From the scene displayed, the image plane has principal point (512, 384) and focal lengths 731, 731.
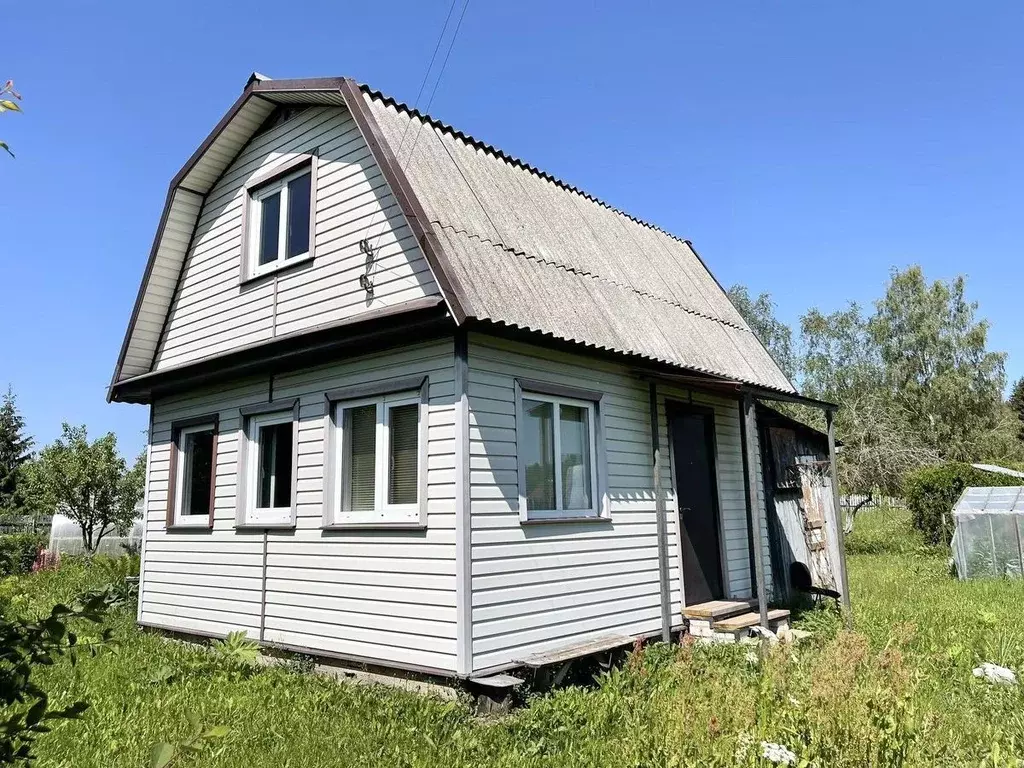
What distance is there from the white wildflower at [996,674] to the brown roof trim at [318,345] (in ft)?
20.3

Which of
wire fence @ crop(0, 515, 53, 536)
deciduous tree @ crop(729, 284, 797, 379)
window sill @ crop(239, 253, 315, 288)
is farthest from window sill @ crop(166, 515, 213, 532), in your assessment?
deciduous tree @ crop(729, 284, 797, 379)

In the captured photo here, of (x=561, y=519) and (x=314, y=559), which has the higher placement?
(x=561, y=519)

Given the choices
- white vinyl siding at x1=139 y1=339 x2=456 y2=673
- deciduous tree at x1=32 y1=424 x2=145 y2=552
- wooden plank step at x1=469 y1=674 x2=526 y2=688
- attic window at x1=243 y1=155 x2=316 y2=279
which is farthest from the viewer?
deciduous tree at x1=32 y1=424 x2=145 y2=552

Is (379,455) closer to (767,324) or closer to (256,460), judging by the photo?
(256,460)

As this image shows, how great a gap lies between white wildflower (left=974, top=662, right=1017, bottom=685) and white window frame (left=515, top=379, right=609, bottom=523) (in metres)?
3.94

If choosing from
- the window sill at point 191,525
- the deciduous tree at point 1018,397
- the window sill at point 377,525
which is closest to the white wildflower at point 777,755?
the window sill at point 377,525

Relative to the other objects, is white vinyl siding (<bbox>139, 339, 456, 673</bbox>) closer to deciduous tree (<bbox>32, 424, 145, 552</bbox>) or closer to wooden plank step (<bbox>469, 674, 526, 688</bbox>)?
wooden plank step (<bbox>469, 674, 526, 688</bbox>)

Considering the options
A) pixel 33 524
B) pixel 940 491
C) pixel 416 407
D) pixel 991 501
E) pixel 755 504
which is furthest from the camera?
pixel 33 524

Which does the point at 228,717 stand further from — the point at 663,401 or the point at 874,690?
the point at 663,401

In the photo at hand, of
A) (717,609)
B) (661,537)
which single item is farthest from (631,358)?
(717,609)

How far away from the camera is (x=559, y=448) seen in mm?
7770

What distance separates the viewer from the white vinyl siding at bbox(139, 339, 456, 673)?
Answer: 6.68 m

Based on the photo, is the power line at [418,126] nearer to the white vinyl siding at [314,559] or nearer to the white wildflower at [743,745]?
the white vinyl siding at [314,559]

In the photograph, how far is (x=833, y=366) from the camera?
39500mm
